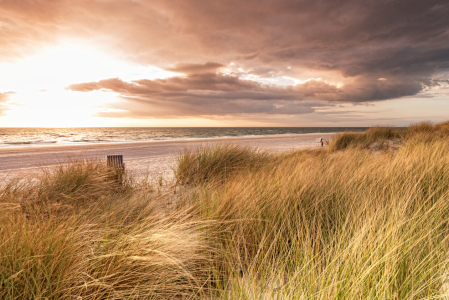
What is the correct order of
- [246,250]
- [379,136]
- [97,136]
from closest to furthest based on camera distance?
1. [246,250]
2. [379,136]
3. [97,136]

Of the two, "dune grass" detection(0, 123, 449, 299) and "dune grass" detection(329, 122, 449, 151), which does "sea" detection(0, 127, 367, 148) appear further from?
"dune grass" detection(0, 123, 449, 299)

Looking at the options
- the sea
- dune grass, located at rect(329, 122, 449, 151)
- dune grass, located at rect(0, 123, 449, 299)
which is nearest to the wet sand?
dune grass, located at rect(329, 122, 449, 151)

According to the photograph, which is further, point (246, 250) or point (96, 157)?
point (96, 157)

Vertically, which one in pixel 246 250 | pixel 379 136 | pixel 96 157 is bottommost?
pixel 246 250

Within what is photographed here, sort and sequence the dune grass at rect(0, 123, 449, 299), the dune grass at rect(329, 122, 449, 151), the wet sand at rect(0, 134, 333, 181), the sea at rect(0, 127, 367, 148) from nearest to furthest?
the dune grass at rect(0, 123, 449, 299) < the wet sand at rect(0, 134, 333, 181) < the dune grass at rect(329, 122, 449, 151) < the sea at rect(0, 127, 367, 148)

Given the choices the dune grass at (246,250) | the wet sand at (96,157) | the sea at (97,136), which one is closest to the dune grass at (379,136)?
the wet sand at (96,157)

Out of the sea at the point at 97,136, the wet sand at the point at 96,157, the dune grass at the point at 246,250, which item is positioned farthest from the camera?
the sea at the point at 97,136

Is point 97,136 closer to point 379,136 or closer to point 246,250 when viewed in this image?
point 379,136

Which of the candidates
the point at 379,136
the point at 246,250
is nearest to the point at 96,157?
the point at 246,250

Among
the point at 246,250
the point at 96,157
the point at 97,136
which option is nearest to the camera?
the point at 246,250

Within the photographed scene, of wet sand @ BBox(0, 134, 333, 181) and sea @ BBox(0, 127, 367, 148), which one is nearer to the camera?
wet sand @ BBox(0, 134, 333, 181)

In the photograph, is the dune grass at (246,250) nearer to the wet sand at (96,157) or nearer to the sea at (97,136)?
the wet sand at (96,157)

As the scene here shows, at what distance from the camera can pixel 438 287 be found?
1.36m

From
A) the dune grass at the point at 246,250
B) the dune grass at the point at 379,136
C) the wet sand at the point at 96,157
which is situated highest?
the dune grass at the point at 379,136
